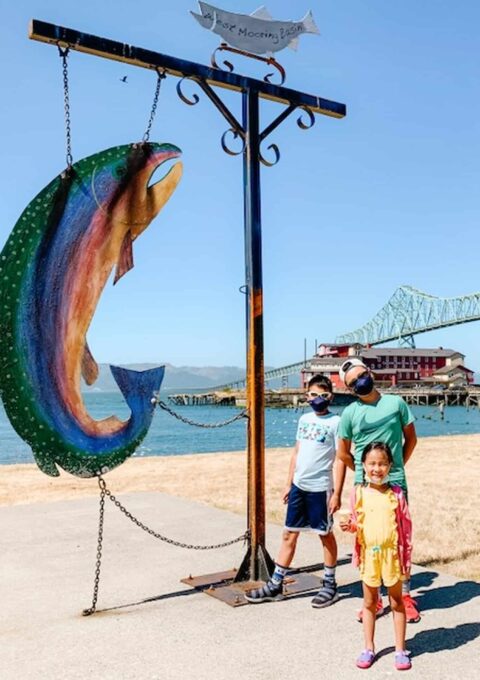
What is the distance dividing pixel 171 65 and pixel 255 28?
884mm

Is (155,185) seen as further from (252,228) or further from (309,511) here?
(309,511)

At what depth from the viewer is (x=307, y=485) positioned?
197 inches

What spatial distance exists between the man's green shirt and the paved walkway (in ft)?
3.18

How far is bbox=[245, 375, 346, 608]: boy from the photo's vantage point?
4.98 metres

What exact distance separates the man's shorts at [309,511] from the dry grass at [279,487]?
1717 millimetres

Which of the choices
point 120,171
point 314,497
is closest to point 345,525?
point 314,497

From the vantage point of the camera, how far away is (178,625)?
15.0 ft

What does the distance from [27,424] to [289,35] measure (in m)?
3.75

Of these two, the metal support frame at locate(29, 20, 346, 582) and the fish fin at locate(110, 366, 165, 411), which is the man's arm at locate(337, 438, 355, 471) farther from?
the fish fin at locate(110, 366, 165, 411)

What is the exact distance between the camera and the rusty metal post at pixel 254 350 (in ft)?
18.0

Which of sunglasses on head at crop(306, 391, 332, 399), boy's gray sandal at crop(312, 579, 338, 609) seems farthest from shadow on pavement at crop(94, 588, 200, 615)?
sunglasses on head at crop(306, 391, 332, 399)

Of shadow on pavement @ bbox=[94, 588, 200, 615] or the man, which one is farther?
A: shadow on pavement @ bbox=[94, 588, 200, 615]

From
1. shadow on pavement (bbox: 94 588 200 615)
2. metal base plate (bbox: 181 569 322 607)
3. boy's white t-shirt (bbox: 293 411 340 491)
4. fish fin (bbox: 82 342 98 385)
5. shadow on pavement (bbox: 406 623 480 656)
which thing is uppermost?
fish fin (bbox: 82 342 98 385)

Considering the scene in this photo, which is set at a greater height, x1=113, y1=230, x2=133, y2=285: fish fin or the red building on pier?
the red building on pier
